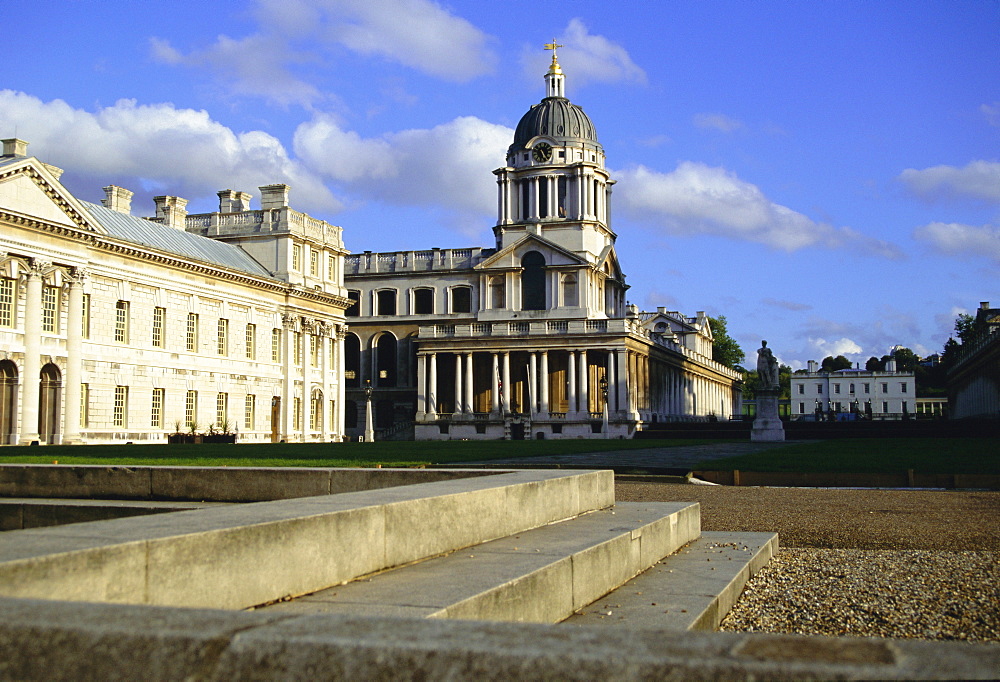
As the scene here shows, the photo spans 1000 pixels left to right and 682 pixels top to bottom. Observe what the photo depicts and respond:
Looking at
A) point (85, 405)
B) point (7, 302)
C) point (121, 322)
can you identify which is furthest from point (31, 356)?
point (121, 322)

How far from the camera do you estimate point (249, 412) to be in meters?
61.9

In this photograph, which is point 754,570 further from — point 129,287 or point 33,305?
point 129,287

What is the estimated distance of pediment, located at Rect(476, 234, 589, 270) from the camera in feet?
273

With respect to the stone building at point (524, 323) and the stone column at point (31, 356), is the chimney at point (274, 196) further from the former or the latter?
the stone column at point (31, 356)

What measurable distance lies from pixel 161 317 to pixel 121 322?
318 cm

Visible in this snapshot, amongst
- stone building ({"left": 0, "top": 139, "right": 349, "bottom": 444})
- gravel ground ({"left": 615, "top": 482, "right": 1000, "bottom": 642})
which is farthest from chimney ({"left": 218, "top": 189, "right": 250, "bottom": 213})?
gravel ground ({"left": 615, "top": 482, "right": 1000, "bottom": 642})

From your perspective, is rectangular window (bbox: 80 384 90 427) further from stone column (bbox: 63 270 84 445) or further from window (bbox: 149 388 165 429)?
window (bbox: 149 388 165 429)

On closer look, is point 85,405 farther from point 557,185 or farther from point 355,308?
point 557,185

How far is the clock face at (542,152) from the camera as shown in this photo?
89250mm

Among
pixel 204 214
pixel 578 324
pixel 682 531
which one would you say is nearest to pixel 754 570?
pixel 682 531

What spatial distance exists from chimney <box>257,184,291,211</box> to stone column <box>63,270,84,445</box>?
69.9ft

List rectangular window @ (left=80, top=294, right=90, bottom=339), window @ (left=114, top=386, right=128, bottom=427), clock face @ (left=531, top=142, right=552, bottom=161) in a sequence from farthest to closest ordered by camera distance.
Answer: clock face @ (left=531, top=142, right=552, bottom=161) < window @ (left=114, top=386, right=128, bottom=427) < rectangular window @ (left=80, top=294, right=90, bottom=339)

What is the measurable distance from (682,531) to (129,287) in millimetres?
45715

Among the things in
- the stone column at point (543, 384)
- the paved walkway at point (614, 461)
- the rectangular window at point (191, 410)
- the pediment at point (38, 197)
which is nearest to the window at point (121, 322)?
the pediment at point (38, 197)
